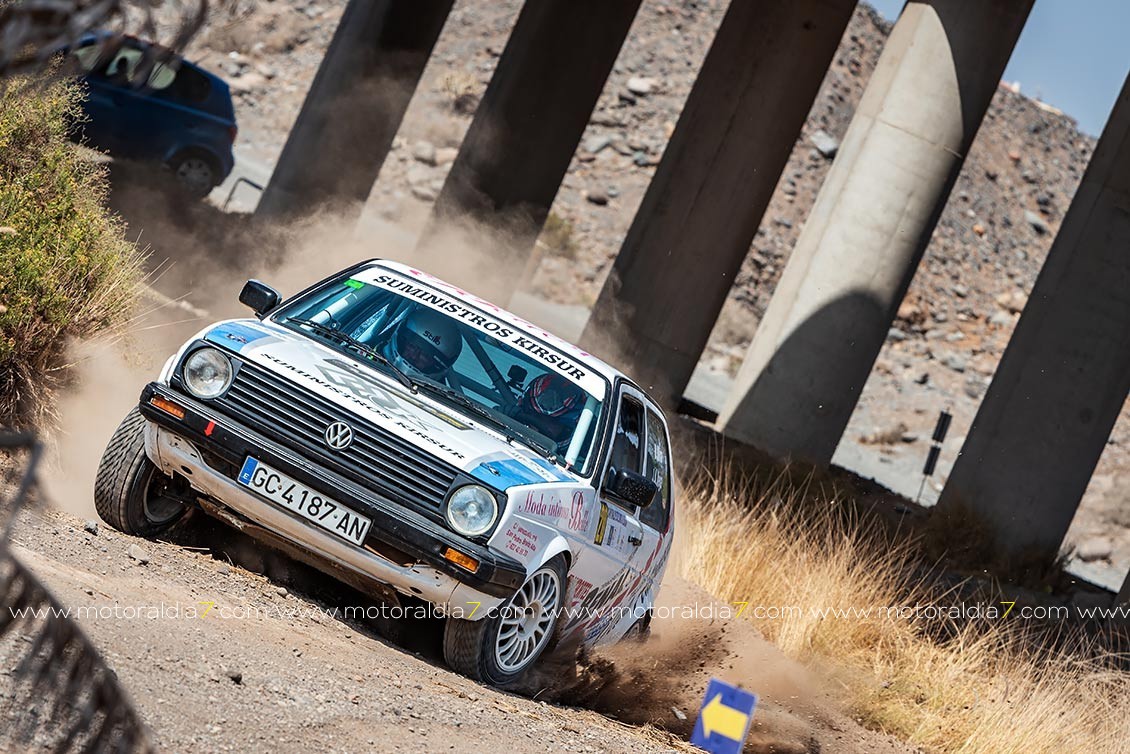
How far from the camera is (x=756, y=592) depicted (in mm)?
10594

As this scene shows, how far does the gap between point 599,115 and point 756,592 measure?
4389 cm

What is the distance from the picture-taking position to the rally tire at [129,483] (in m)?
6.45

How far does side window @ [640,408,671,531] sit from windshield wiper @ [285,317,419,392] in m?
1.75

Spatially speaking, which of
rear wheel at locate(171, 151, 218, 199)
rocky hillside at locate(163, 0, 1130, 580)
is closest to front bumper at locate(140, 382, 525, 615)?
rear wheel at locate(171, 151, 218, 199)

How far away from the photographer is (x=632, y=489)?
7.00 m

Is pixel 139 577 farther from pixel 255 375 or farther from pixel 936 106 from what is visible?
pixel 936 106

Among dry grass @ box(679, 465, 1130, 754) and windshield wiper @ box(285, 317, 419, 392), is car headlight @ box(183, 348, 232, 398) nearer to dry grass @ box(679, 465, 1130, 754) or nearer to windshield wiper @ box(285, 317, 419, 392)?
windshield wiper @ box(285, 317, 419, 392)

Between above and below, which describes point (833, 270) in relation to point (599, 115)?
below

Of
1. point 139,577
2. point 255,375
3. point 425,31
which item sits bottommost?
point 139,577

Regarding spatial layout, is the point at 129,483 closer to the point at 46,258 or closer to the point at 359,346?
the point at 359,346

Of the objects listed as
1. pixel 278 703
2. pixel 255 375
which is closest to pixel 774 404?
pixel 255 375

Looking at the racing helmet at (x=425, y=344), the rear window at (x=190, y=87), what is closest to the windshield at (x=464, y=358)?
the racing helmet at (x=425, y=344)

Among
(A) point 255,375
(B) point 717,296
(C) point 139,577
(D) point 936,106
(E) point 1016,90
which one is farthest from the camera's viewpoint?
(E) point 1016,90

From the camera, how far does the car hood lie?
6.20m
